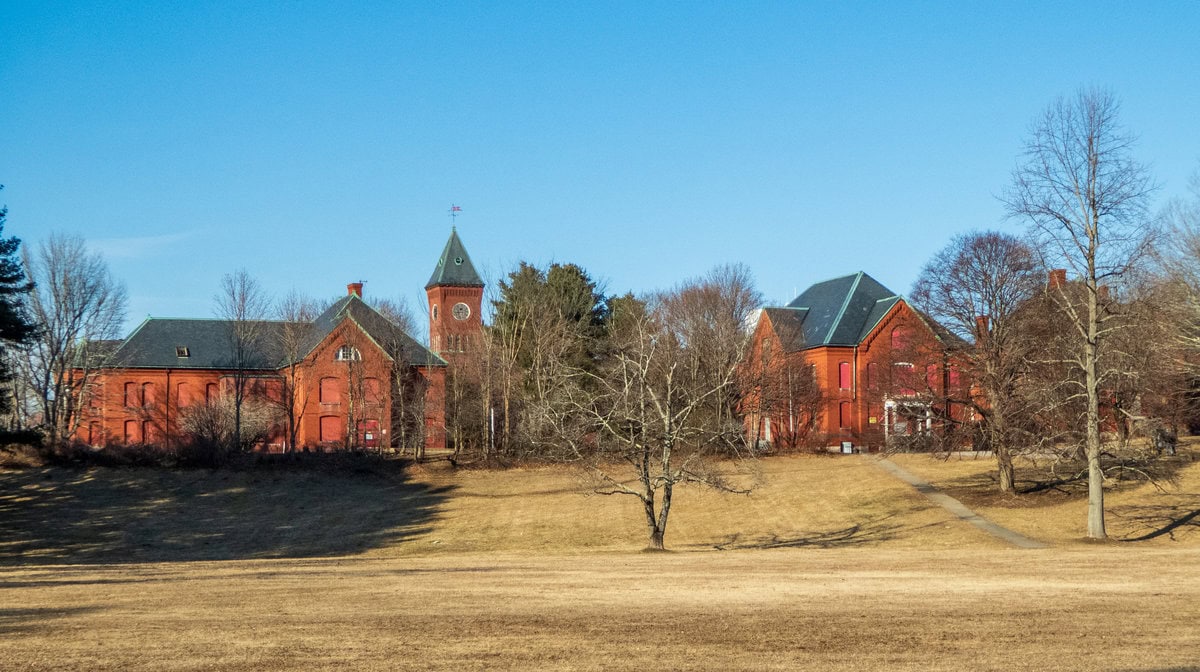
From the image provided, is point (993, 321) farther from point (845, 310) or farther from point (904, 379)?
point (845, 310)

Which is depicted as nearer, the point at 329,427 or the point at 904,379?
the point at 904,379

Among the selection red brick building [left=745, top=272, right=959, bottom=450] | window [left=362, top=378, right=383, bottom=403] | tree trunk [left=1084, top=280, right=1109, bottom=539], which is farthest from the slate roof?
tree trunk [left=1084, top=280, right=1109, bottom=539]

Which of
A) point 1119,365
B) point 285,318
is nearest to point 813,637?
point 1119,365

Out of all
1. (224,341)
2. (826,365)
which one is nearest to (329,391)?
(224,341)

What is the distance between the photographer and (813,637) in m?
13.8

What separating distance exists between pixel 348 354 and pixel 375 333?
2166 millimetres

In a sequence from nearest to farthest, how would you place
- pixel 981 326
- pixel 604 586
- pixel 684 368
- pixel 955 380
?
pixel 604 586 < pixel 981 326 < pixel 955 380 < pixel 684 368

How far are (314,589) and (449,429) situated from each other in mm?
44723

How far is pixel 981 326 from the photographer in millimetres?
44188

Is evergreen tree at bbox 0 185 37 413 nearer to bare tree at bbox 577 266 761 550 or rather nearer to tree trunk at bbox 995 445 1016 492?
bare tree at bbox 577 266 761 550

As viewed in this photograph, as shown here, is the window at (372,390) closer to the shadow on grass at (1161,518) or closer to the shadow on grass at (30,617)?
the shadow on grass at (1161,518)

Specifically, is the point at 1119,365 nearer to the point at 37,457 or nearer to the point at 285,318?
the point at 37,457

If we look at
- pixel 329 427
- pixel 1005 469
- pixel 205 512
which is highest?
pixel 329 427

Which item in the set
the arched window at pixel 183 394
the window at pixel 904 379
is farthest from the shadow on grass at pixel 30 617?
the arched window at pixel 183 394
